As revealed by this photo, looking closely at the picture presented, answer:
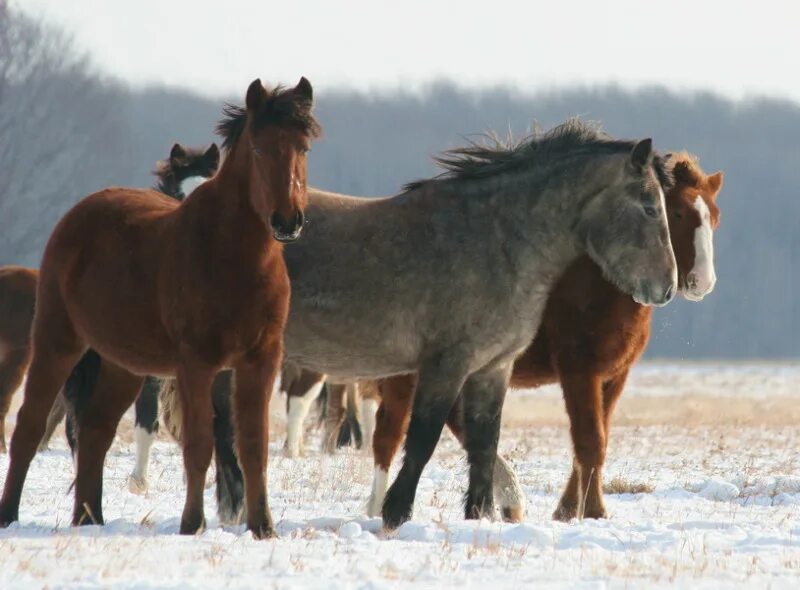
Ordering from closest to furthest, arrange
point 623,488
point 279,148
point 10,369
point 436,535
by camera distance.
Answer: point 279,148, point 436,535, point 623,488, point 10,369

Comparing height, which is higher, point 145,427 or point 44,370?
point 44,370

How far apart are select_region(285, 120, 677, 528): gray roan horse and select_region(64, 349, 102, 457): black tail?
116 cm

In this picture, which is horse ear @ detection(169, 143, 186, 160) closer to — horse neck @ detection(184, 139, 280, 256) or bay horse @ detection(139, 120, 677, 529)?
bay horse @ detection(139, 120, 677, 529)

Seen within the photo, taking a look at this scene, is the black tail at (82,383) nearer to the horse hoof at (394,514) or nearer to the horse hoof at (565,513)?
the horse hoof at (394,514)

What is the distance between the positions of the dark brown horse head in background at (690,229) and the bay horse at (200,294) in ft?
10.7

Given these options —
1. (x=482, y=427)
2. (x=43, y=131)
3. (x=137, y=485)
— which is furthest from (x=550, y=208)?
(x=43, y=131)

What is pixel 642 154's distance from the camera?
798 cm

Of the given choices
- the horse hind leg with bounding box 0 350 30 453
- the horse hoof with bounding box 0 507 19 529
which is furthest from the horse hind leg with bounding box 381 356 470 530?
the horse hind leg with bounding box 0 350 30 453

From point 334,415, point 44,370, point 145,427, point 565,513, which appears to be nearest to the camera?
point 44,370

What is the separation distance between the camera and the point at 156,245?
7.29m

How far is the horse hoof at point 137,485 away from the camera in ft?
33.0

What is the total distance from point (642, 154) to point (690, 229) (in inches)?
54.1

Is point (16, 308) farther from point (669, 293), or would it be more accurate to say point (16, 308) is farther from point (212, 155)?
point (669, 293)

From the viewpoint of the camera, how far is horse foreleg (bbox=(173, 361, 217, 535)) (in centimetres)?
685
